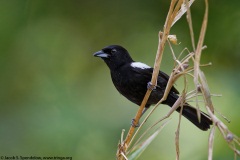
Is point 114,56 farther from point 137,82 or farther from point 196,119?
point 196,119

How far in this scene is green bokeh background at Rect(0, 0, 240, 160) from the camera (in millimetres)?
3506

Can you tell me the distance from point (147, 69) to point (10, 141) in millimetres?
1249

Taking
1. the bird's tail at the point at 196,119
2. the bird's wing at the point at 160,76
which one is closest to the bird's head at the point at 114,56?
the bird's wing at the point at 160,76

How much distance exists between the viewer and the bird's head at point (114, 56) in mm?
4059

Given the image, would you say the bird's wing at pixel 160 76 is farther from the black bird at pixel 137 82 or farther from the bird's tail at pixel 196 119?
the bird's tail at pixel 196 119

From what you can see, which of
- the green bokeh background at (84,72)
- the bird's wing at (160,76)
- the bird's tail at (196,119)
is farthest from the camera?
the bird's wing at (160,76)

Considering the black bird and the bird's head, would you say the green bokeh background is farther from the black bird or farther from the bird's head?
the bird's head

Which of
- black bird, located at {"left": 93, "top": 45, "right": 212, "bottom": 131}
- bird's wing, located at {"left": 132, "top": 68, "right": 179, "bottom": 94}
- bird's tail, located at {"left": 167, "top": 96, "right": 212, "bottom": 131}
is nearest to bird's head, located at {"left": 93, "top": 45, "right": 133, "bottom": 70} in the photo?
black bird, located at {"left": 93, "top": 45, "right": 212, "bottom": 131}

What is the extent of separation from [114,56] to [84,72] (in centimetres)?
68

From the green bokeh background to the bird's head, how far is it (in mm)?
299

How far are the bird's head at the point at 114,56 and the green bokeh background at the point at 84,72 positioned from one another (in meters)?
0.30

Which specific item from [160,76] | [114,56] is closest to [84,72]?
[114,56]

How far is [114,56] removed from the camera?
4102 millimetres

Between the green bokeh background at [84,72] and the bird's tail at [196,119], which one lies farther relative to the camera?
the green bokeh background at [84,72]
